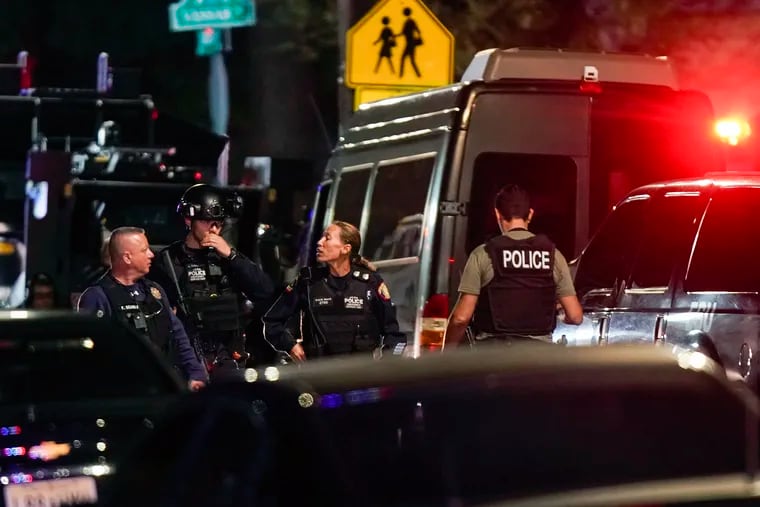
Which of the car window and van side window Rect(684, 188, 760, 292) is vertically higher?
van side window Rect(684, 188, 760, 292)

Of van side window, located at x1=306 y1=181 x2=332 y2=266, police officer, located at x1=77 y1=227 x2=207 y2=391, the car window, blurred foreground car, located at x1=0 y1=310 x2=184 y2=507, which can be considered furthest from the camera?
van side window, located at x1=306 y1=181 x2=332 y2=266

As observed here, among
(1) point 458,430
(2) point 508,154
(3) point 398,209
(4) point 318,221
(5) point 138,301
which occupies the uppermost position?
(1) point 458,430

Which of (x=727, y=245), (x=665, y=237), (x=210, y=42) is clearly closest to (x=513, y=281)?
(x=665, y=237)

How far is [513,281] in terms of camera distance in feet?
33.2

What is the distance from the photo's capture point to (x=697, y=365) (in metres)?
5.14

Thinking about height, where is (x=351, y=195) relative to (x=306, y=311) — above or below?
above

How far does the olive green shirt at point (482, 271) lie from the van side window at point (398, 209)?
1847 mm

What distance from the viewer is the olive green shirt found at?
10.1 m

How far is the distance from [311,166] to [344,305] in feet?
34.3

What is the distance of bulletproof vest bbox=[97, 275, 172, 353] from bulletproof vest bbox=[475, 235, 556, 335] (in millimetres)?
1594

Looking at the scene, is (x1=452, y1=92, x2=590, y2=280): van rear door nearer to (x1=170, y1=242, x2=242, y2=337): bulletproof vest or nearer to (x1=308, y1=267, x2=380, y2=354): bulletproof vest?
(x1=308, y1=267, x2=380, y2=354): bulletproof vest

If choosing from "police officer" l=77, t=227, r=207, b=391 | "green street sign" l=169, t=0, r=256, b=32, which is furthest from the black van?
"green street sign" l=169, t=0, r=256, b=32

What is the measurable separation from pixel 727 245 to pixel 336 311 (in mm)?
1984

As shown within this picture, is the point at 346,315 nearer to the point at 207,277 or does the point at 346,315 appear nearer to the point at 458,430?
the point at 207,277
